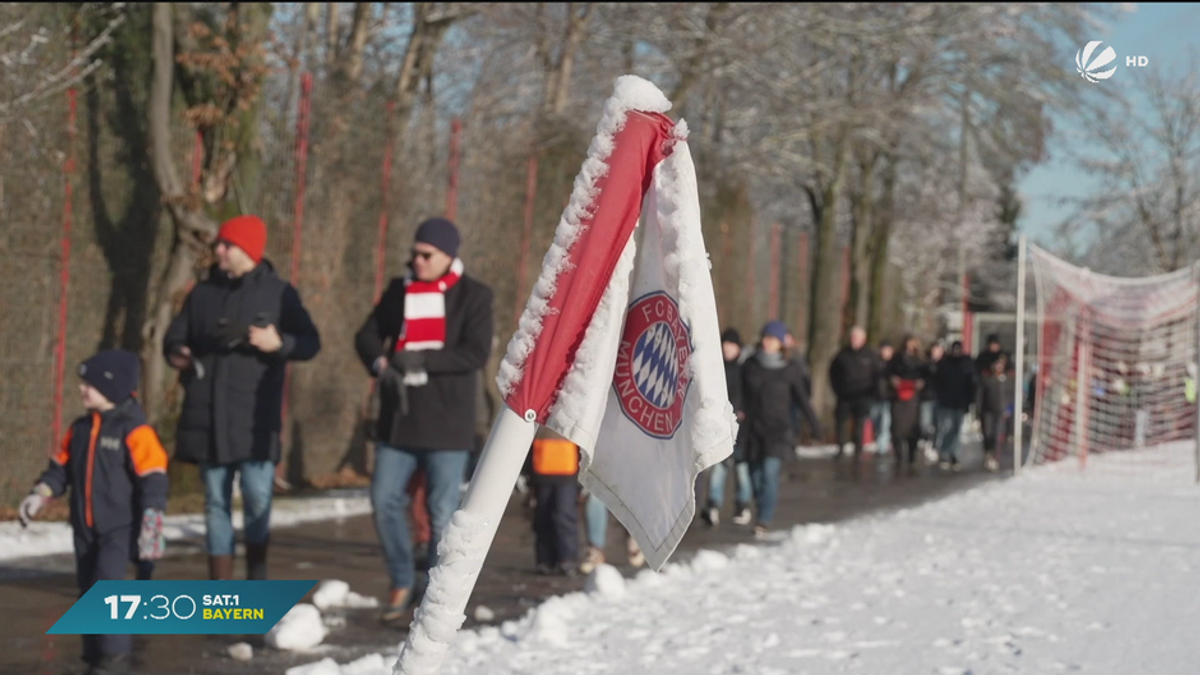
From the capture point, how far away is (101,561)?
636 cm

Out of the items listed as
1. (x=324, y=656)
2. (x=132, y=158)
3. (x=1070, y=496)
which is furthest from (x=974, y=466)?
(x=324, y=656)

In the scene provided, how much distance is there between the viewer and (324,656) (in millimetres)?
6738

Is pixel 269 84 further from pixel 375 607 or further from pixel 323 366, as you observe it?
pixel 375 607

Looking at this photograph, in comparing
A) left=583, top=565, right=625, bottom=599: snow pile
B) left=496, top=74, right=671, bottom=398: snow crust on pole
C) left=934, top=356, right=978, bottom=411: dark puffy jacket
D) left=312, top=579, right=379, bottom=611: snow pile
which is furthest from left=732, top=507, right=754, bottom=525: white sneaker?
left=496, top=74, right=671, bottom=398: snow crust on pole

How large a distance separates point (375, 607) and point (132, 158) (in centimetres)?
561

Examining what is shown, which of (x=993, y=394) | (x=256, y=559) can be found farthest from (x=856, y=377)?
(x=256, y=559)

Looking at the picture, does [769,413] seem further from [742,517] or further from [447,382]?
[447,382]

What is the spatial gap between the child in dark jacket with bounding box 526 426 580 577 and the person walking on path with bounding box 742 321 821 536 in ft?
9.75

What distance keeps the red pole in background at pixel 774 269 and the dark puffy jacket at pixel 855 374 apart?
5.99 metres

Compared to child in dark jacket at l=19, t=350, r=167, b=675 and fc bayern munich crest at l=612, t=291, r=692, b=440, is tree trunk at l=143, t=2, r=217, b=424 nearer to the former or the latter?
child in dark jacket at l=19, t=350, r=167, b=675

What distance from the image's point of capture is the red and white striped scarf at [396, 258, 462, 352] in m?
7.86

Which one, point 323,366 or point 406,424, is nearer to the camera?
point 406,424

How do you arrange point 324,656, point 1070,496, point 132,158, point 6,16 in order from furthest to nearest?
point 1070,496, point 132,158, point 6,16, point 324,656

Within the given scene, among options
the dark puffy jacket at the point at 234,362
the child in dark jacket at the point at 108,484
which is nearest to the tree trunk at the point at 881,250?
the dark puffy jacket at the point at 234,362
